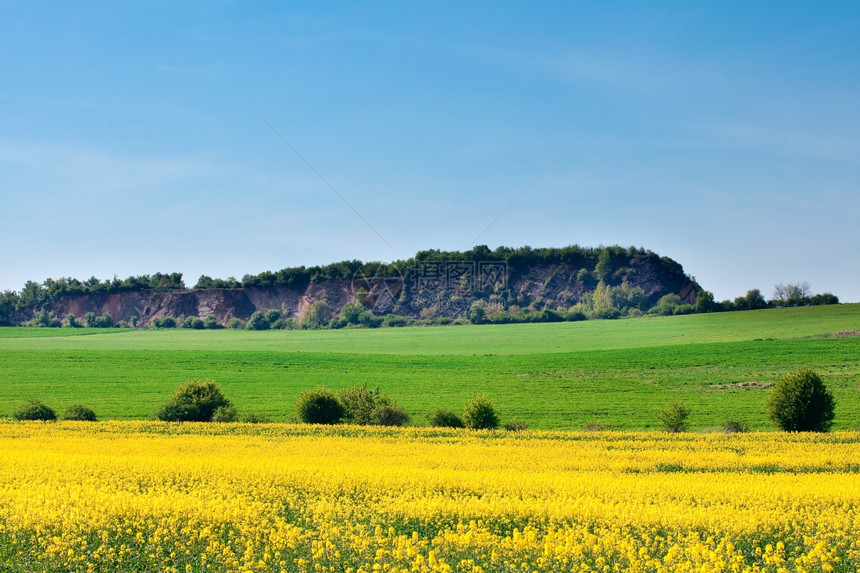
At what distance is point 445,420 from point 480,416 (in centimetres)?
174

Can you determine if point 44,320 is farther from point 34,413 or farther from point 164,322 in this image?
point 34,413

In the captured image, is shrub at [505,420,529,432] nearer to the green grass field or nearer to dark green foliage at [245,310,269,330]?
the green grass field

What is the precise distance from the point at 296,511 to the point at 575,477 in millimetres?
6719

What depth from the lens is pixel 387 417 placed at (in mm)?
34719

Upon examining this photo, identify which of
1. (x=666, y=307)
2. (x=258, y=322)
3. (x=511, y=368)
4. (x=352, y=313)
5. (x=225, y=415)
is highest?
(x=666, y=307)

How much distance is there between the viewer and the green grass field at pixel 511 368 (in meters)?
40.9

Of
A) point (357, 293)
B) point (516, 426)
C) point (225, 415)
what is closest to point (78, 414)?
point (225, 415)

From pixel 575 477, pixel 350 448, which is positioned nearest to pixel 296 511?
pixel 575 477

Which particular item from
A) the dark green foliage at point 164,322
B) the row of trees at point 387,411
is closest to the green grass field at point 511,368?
the row of trees at point 387,411

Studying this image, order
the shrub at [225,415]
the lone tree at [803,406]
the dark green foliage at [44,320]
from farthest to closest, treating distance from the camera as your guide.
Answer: the dark green foliage at [44,320], the shrub at [225,415], the lone tree at [803,406]

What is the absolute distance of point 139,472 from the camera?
16.7m

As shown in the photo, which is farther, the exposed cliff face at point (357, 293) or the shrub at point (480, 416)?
the exposed cliff face at point (357, 293)

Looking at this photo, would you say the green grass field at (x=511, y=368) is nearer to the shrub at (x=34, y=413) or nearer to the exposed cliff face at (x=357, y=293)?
the shrub at (x=34, y=413)

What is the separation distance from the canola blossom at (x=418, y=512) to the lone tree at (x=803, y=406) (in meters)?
11.4
